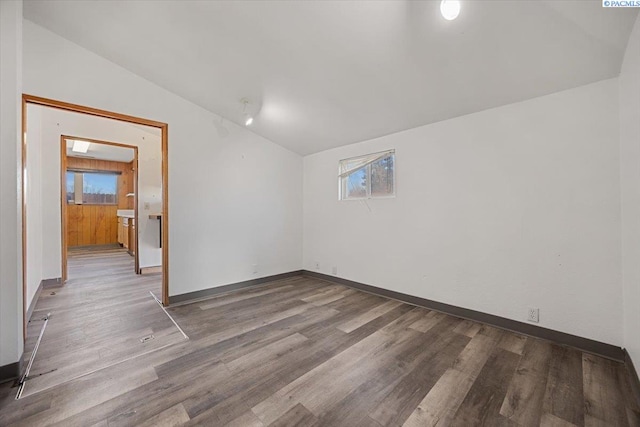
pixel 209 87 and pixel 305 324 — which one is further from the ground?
pixel 209 87

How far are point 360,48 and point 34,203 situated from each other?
428 cm

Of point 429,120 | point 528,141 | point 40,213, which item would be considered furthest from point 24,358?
point 528,141

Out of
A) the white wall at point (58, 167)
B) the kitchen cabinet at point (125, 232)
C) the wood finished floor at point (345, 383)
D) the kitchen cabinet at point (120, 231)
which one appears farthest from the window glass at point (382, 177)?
the kitchen cabinet at point (120, 231)

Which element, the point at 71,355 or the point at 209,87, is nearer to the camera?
the point at 71,355

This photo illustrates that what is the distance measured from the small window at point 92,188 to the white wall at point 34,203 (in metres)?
4.64

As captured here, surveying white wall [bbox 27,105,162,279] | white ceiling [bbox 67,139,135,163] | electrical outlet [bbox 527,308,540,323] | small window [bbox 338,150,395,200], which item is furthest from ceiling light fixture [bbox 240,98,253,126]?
white ceiling [bbox 67,139,135,163]

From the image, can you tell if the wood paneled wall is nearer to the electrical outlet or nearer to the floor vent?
the floor vent

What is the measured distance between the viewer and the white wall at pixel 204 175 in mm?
2416

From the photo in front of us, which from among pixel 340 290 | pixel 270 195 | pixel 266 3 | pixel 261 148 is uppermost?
pixel 266 3

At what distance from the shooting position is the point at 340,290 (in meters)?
3.70

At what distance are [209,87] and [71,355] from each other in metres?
2.83

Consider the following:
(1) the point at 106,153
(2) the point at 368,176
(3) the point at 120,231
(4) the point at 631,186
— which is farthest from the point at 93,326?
(3) the point at 120,231

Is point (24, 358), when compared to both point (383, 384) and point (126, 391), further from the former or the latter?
point (383, 384)

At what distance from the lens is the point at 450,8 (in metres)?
1.51
